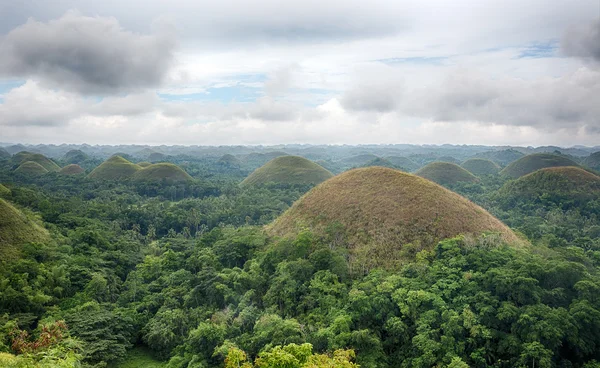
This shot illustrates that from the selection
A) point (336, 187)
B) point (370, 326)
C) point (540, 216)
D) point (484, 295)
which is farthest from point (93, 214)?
point (540, 216)

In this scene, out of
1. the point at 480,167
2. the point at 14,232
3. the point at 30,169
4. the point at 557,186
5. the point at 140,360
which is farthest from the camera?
the point at 480,167

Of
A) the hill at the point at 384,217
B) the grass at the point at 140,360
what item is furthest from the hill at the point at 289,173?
the grass at the point at 140,360

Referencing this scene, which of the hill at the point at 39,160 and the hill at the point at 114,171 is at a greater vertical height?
the hill at the point at 39,160

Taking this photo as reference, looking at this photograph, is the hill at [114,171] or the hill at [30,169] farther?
the hill at [30,169]

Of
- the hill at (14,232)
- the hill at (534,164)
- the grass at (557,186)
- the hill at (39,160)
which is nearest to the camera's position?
the hill at (14,232)

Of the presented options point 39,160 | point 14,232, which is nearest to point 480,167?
point 14,232

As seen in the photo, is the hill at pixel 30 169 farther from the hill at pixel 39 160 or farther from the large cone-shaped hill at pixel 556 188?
the large cone-shaped hill at pixel 556 188

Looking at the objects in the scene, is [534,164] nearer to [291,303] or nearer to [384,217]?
[384,217]

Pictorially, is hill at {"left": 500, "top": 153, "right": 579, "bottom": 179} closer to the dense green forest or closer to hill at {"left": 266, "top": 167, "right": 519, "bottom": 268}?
the dense green forest

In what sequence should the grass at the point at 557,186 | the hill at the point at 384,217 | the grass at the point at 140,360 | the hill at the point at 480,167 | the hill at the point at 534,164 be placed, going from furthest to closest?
the hill at the point at 480,167 < the hill at the point at 534,164 < the grass at the point at 557,186 < the hill at the point at 384,217 < the grass at the point at 140,360
